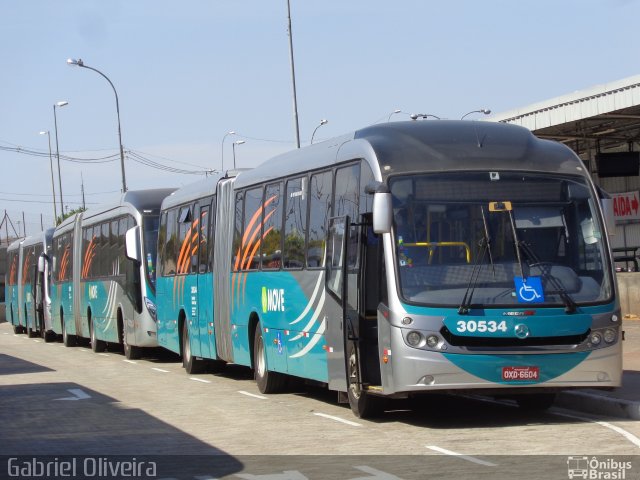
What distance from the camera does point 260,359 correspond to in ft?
62.9

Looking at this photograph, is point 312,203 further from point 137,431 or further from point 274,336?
point 137,431

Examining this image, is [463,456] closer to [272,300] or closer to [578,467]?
[578,467]

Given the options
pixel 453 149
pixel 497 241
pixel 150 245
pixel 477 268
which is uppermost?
pixel 453 149

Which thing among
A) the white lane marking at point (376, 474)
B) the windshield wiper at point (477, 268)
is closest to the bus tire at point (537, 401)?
the windshield wiper at point (477, 268)

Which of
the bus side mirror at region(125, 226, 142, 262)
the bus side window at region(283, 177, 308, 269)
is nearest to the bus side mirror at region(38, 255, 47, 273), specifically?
the bus side mirror at region(125, 226, 142, 262)

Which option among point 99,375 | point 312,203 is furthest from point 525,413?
point 99,375

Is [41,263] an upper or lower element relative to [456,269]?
upper

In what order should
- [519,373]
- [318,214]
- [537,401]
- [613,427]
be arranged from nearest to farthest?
[613,427]
[519,373]
[537,401]
[318,214]

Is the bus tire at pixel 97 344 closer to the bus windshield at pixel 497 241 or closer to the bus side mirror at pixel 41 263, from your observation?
the bus side mirror at pixel 41 263

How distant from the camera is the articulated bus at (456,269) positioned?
44.0ft

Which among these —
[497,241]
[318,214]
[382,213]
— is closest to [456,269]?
[497,241]

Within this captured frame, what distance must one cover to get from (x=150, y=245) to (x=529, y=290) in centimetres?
1592

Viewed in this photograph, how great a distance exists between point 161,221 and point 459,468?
16.9m

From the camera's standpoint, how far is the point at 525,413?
49.5 ft
